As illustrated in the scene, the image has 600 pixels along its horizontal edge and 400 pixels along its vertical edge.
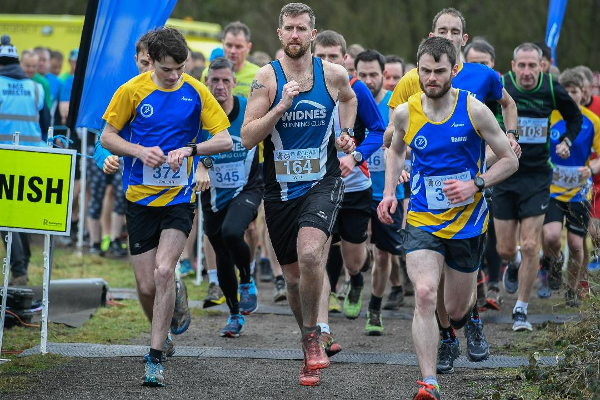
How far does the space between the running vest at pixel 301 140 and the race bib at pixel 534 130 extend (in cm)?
350

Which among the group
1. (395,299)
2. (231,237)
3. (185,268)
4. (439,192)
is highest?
(439,192)

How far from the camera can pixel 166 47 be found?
696 cm

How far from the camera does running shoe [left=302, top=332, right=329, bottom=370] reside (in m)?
6.81

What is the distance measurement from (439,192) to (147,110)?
2056 mm

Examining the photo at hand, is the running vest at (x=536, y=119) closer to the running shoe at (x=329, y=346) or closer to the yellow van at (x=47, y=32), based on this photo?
the running shoe at (x=329, y=346)

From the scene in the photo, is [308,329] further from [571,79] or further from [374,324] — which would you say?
[571,79]

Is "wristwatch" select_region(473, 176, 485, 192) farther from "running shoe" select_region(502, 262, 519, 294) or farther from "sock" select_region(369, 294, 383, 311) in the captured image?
"running shoe" select_region(502, 262, 519, 294)

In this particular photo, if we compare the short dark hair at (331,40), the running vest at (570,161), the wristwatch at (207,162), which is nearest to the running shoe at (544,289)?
the running vest at (570,161)

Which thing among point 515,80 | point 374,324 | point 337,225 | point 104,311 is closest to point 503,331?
point 374,324

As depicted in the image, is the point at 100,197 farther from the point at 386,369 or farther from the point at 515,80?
the point at 386,369

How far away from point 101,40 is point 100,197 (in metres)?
6.91

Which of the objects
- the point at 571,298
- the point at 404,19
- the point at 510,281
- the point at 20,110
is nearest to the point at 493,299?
the point at 510,281

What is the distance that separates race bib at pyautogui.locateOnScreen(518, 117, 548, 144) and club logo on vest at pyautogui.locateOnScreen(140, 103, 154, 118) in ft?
14.0

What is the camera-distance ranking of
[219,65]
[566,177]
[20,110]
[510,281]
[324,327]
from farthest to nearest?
[20,110]
[510,281]
[566,177]
[219,65]
[324,327]
